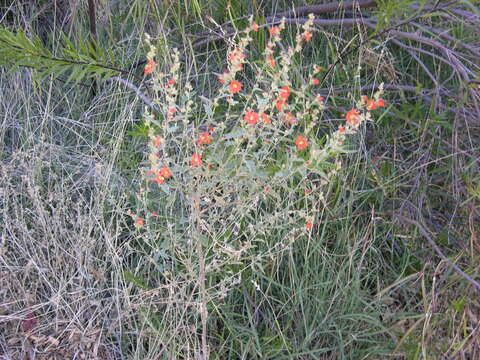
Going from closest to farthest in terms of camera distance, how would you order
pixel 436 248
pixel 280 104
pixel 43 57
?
pixel 280 104 → pixel 436 248 → pixel 43 57

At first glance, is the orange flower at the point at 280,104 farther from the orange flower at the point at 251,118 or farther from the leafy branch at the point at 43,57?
the leafy branch at the point at 43,57

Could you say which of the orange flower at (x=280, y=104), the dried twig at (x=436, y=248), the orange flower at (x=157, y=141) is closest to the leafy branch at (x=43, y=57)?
the orange flower at (x=157, y=141)

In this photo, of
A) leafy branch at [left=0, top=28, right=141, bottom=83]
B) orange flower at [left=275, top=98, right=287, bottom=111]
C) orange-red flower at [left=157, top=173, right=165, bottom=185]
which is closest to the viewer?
orange-red flower at [left=157, top=173, right=165, bottom=185]

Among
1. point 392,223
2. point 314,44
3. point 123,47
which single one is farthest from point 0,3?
point 392,223

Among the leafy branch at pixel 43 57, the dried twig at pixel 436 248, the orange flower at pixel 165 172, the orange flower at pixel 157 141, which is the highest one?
the leafy branch at pixel 43 57

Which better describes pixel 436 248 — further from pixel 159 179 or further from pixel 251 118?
pixel 159 179

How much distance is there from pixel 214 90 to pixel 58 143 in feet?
2.40

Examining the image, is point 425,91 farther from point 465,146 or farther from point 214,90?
point 214,90

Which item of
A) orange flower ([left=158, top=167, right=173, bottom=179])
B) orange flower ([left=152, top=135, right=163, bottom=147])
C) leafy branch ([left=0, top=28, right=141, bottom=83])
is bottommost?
orange flower ([left=158, top=167, right=173, bottom=179])

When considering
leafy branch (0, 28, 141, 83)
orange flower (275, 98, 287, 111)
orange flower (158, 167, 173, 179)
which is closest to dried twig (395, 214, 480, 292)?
orange flower (275, 98, 287, 111)

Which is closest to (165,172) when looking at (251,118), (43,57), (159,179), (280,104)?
(159,179)

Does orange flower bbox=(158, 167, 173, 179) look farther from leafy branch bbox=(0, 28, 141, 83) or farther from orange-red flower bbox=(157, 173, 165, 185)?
leafy branch bbox=(0, 28, 141, 83)

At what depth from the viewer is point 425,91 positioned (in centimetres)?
250

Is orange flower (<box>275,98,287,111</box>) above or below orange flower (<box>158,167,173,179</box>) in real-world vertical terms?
above
